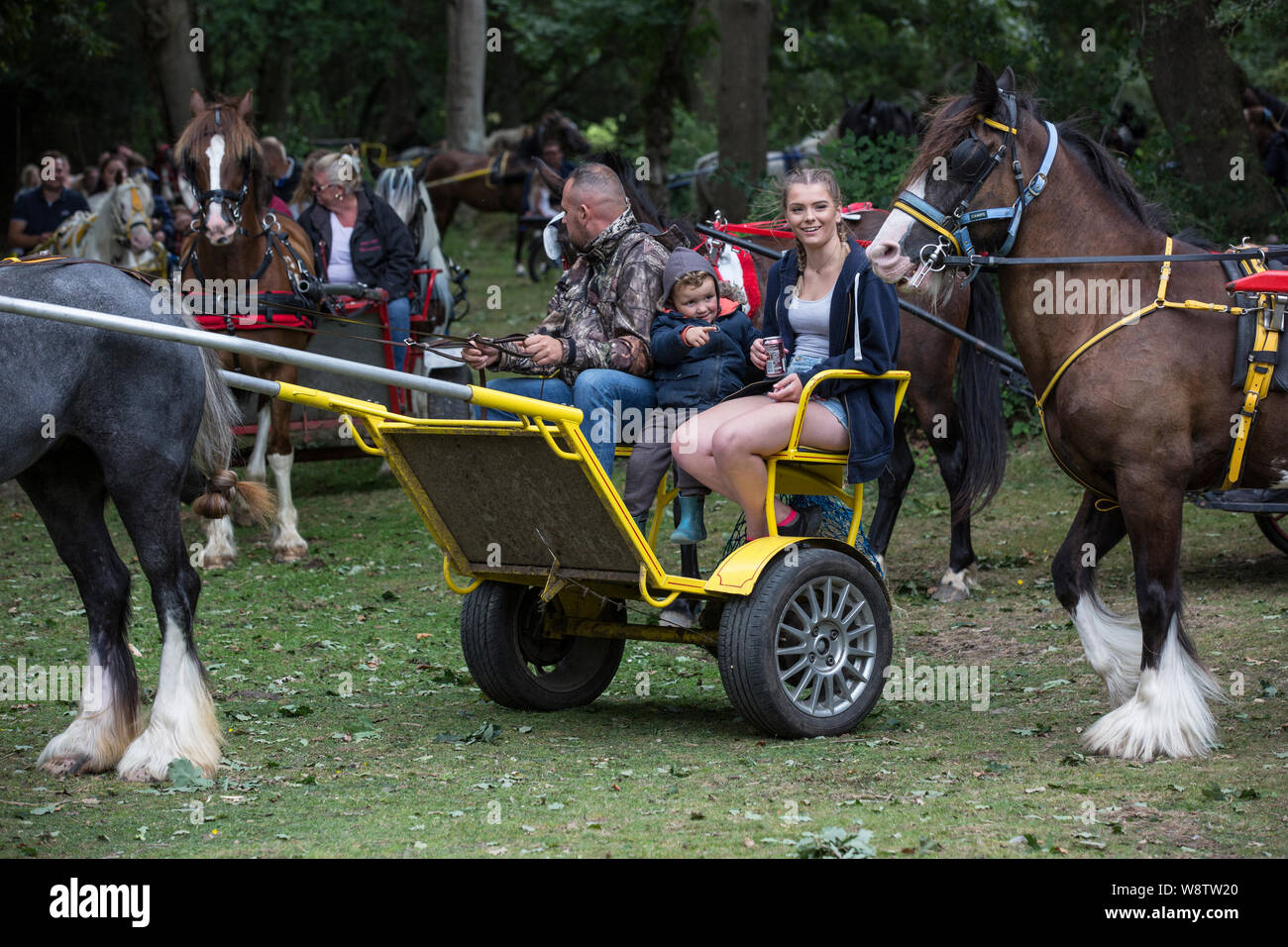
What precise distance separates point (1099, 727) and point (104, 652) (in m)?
3.62

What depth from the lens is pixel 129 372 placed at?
200 inches

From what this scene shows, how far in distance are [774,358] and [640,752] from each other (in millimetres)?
1579

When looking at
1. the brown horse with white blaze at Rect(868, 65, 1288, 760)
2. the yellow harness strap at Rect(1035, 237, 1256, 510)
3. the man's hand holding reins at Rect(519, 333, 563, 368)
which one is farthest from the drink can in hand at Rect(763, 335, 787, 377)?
the yellow harness strap at Rect(1035, 237, 1256, 510)

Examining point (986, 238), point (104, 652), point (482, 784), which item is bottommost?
point (482, 784)

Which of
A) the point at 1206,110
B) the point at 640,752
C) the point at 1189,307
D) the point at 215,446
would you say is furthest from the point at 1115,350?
the point at 1206,110

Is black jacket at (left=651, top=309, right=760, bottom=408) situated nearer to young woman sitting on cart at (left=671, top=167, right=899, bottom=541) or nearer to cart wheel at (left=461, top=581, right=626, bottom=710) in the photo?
young woman sitting on cart at (left=671, top=167, right=899, bottom=541)

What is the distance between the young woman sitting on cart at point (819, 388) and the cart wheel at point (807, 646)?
31cm

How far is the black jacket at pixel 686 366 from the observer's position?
556 centimetres

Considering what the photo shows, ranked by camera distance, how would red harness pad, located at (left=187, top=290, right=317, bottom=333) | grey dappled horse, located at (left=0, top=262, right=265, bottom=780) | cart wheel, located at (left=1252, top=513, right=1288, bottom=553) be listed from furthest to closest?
red harness pad, located at (left=187, top=290, right=317, bottom=333) → cart wheel, located at (left=1252, top=513, right=1288, bottom=553) → grey dappled horse, located at (left=0, top=262, right=265, bottom=780)

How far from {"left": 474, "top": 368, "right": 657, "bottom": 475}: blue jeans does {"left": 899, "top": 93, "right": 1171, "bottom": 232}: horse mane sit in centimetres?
126

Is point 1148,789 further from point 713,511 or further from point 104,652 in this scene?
point 713,511

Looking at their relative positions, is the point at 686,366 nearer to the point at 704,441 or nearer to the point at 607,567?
the point at 704,441

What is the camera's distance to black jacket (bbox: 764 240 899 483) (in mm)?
5332
